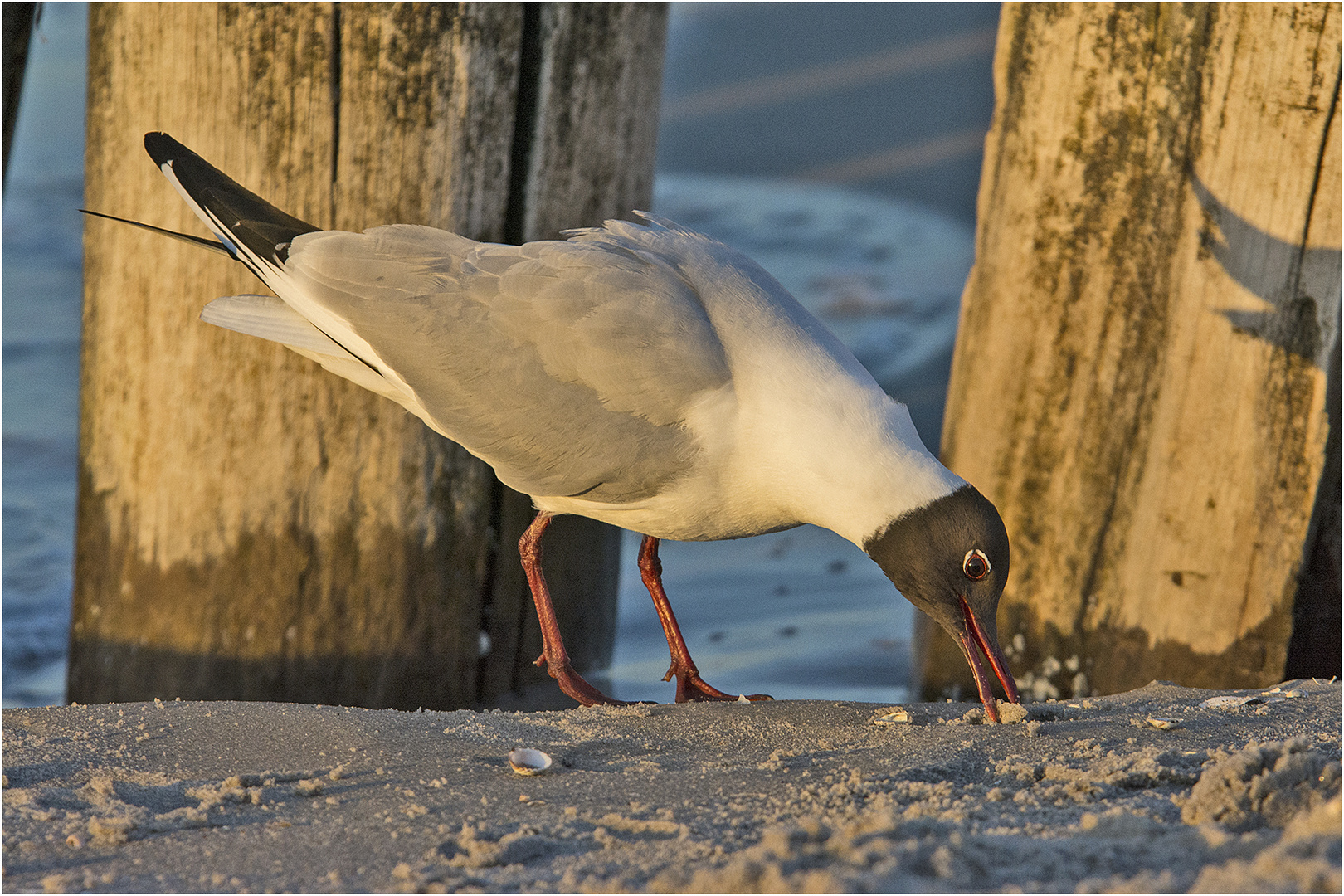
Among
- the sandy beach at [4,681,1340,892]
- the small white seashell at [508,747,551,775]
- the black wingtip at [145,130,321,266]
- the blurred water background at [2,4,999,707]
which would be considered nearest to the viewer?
the sandy beach at [4,681,1340,892]

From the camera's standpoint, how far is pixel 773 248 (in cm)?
929

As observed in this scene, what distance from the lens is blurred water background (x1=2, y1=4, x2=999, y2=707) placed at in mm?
5156

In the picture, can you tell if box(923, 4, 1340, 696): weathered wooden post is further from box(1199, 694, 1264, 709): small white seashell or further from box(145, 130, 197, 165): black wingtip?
box(145, 130, 197, 165): black wingtip

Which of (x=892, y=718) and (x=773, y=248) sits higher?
(x=773, y=248)

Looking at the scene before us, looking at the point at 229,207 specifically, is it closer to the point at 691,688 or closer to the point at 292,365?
the point at 292,365

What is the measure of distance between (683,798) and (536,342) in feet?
4.69

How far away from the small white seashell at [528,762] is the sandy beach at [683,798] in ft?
0.07

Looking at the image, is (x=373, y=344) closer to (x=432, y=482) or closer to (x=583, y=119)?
(x=432, y=482)

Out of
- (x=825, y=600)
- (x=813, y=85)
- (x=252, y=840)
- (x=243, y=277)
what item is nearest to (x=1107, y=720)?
(x=252, y=840)

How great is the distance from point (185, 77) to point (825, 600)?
11.2 feet

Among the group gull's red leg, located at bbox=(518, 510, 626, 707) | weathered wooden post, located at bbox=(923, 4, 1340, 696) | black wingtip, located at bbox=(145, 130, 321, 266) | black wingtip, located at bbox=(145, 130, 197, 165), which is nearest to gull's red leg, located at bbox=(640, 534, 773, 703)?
gull's red leg, located at bbox=(518, 510, 626, 707)

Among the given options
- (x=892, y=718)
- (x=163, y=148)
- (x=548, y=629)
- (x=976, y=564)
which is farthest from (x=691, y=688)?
(x=163, y=148)

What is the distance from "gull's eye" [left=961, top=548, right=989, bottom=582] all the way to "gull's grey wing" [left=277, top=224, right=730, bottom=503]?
31.1 inches

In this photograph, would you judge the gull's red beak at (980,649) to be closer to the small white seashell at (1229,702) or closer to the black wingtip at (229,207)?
the small white seashell at (1229,702)
